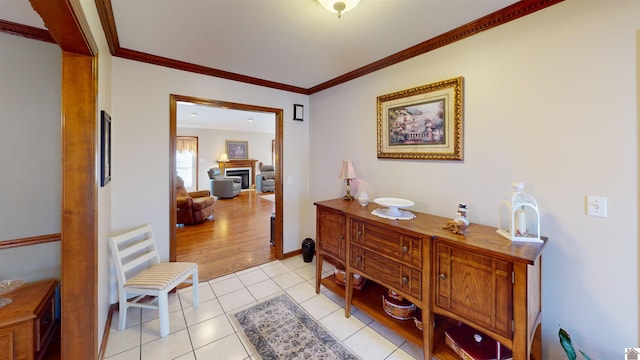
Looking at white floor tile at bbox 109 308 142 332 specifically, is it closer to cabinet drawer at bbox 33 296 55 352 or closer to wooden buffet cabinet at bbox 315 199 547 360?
cabinet drawer at bbox 33 296 55 352

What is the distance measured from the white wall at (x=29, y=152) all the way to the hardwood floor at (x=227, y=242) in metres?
1.44

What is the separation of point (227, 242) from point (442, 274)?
351 cm

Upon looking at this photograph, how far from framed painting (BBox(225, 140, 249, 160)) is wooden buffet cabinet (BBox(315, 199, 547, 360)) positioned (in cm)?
783

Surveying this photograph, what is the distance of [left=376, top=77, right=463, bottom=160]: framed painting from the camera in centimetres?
196

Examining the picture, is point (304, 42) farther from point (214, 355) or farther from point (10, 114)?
point (214, 355)

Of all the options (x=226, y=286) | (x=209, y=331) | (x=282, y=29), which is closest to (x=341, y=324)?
(x=209, y=331)

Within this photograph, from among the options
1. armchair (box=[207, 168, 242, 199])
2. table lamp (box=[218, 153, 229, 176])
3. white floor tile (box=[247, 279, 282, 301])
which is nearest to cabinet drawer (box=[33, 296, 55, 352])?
white floor tile (box=[247, 279, 282, 301])

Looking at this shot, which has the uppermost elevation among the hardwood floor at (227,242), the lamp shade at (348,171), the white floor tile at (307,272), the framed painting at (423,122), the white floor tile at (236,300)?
the framed painting at (423,122)

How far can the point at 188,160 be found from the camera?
846 cm

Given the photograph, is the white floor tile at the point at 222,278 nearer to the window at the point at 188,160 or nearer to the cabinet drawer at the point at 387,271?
the cabinet drawer at the point at 387,271

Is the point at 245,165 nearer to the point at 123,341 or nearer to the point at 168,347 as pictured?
the point at 123,341

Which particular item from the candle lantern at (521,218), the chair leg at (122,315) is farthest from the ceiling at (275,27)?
the chair leg at (122,315)

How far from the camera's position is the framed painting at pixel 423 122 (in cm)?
196

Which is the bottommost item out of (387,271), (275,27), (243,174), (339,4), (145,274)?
(145,274)
